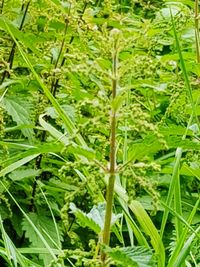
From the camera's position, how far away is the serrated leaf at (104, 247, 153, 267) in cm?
99

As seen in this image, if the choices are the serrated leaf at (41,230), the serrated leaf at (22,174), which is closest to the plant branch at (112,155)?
the serrated leaf at (41,230)

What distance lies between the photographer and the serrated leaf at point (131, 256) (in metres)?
0.99

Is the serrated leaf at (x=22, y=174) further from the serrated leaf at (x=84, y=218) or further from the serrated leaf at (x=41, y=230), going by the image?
the serrated leaf at (x=84, y=218)

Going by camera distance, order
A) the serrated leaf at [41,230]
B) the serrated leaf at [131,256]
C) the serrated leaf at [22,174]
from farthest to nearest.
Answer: the serrated leaf at [22,174]
the serrated leaf at [41,230]
the serrated leaf at [131,256]

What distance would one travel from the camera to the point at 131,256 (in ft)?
3.41

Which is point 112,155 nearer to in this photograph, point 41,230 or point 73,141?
point 73,141

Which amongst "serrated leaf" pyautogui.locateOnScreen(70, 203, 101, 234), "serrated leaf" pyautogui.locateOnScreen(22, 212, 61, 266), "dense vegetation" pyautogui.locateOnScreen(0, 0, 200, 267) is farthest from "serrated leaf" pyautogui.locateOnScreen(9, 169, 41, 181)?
"serrated leaf" pyautogui.locateOnScreen(70, 203, 101, 234)

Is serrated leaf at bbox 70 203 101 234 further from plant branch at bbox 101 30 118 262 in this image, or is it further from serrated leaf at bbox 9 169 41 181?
serrated leaf at bbox 9 169 41 181

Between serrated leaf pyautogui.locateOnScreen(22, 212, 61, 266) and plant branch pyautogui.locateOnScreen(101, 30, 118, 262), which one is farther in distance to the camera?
serrated leaf pyautogui.locateOnScreen(22, 212, 61, 266)

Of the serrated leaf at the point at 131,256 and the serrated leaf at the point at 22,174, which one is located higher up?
the serrated leaf at the point at 131,256

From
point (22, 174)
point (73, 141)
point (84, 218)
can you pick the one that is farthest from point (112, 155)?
point (22, 174)

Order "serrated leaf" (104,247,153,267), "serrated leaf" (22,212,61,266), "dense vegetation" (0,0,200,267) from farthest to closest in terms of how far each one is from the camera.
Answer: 1. "serrated leaf" (22,212,61,266)
2. "dense vegetation" (0,0,200,267)
3. "serrated leaf" (104,247,153,267)

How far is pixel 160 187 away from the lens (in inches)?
96.2

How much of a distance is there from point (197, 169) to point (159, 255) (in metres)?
0.52
